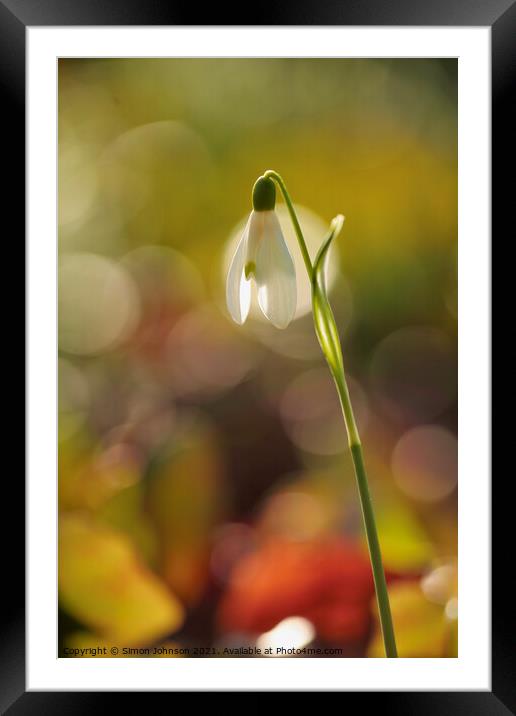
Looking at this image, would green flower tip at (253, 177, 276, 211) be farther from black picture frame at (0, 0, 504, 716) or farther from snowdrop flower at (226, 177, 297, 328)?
black picture frame at (0, 0, 504, 716)

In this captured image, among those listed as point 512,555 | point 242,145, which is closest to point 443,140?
point 242,145

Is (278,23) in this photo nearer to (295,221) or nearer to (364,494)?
(295,221)

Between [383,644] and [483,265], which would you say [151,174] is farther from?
[383,644]

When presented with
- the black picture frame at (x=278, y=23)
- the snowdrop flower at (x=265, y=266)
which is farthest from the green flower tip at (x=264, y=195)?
the black picture frame at (x=278, y=23)

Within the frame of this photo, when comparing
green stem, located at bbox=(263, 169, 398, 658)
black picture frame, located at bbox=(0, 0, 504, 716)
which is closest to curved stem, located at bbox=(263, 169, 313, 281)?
green stem, located at bbox=(263, 169, 398, 658)

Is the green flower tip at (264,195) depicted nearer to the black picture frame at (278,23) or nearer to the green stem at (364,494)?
the green stem at (364,494)

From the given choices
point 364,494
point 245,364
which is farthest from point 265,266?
point 364,494
